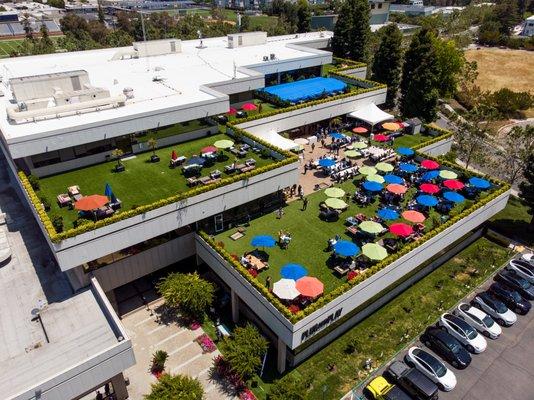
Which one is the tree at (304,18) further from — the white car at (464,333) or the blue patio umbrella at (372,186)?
the white car at (464,333)

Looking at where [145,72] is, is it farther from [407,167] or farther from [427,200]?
[427,200]

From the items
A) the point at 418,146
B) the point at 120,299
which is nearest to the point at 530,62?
the point at 418,146

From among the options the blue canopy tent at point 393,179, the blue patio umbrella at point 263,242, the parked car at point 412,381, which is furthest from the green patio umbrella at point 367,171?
the parked car at point 412,381

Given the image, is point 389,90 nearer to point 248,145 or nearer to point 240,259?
point 248,145

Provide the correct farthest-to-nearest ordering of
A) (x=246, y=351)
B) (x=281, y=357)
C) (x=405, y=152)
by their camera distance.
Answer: (x=405, y=152) → (x=281, y=357) → (x=246, y=351)

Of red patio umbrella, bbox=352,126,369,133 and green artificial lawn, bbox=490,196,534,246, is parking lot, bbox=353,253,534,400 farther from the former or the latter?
red patio umbrella, bbox=352,126,369,133

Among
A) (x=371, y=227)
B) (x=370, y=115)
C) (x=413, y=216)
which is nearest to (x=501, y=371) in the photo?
(x=413, y=216)
